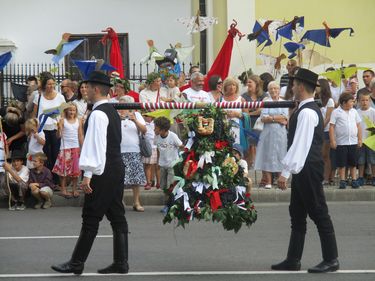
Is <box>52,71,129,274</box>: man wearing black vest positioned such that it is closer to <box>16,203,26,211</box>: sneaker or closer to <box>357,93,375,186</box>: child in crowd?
<box>16,203,26,211</box>: sneaker

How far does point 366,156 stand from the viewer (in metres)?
17.3

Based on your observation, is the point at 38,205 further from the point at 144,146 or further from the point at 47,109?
the point at 144,146

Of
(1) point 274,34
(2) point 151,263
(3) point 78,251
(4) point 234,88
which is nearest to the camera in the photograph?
(3) point 78,251

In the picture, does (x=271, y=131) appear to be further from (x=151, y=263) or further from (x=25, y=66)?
(x=25, y=66)

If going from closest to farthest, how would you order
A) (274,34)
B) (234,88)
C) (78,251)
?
(78,251)
(234,88)
(274,34)

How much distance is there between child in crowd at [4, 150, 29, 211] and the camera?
15852 millimetres

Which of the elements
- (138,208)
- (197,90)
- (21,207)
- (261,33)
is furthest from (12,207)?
(261,33)

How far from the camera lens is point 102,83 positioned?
34.5 ft

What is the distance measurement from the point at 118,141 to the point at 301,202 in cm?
187

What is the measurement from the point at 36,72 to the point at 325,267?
52.7 ft

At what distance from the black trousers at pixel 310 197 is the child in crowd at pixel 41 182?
20.2 ft

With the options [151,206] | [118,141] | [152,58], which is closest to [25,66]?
[152,58]

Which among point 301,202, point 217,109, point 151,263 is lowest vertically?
point 151,263

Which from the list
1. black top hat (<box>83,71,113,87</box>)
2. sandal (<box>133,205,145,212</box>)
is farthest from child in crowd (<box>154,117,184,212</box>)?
black top hat (<box>83,71,113,87</box>)
